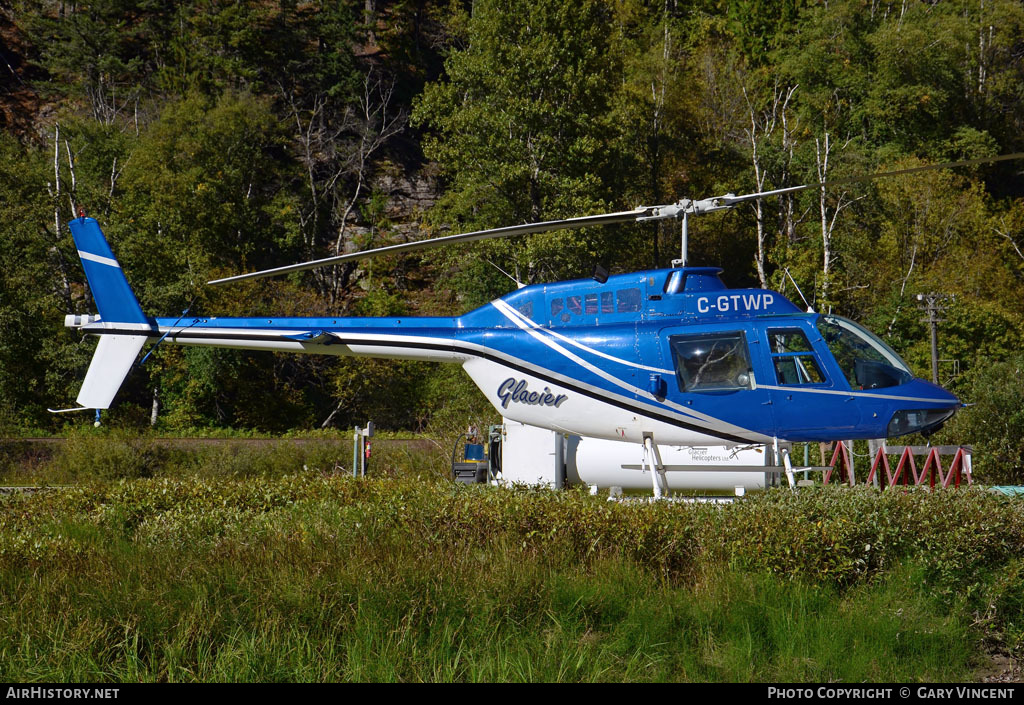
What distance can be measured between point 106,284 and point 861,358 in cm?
1196

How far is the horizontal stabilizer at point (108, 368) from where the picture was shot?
1405 centimetres

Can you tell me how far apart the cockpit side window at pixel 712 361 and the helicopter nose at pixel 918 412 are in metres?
2.01

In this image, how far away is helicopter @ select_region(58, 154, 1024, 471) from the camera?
Answer: 1180 cm

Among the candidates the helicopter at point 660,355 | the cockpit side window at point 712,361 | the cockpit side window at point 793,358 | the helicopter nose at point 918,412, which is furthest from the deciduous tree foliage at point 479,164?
the helicopter nose at point 918,412

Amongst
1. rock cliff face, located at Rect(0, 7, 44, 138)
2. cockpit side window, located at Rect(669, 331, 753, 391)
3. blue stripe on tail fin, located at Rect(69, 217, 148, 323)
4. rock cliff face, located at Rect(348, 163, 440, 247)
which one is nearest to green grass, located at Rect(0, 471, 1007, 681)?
cockpit side window, located at Rect(669, 331, 753, 391)

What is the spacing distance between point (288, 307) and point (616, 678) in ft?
105

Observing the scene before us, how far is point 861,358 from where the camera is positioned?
39.2 feet

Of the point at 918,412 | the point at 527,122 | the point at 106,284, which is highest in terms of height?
the point at 527,122

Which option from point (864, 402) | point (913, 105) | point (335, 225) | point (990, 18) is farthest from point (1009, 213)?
point (864, 402)

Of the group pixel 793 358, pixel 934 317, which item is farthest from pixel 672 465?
pixel 934 317

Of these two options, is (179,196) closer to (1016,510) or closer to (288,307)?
(288,307)

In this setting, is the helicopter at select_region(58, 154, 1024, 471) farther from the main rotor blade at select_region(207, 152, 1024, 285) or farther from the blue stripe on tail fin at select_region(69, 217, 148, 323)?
the blue stripe on tail fin at select_region(69, 217, 148, 323)

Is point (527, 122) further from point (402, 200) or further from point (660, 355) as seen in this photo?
point (660, 355)

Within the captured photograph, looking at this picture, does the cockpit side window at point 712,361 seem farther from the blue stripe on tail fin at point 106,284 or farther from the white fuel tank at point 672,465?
the blue stripe on tail fin at point 106,284
